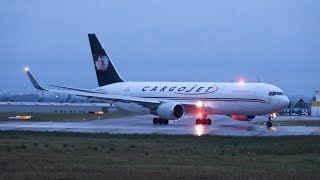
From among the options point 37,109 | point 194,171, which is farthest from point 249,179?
point 37,109

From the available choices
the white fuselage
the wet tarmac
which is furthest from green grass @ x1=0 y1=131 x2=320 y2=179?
the white fuselage

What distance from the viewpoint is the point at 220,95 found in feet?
184

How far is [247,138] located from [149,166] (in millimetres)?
15837

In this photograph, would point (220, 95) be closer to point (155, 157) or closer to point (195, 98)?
point (195, 98)

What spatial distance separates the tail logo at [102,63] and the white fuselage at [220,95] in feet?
16.3

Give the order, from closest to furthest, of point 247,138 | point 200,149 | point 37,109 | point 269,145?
1. point 200,149
2. point 269,145
3. point 247,138
4. point 37,109

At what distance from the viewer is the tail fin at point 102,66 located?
66.8 meters

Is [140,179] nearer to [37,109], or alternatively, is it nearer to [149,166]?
[149,166]

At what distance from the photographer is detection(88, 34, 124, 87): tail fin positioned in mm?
66812

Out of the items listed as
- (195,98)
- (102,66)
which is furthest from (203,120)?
(102,66)

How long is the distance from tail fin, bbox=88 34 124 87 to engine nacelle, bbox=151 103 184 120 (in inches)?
443

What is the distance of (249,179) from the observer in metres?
19.6

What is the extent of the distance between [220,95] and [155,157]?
2982 cm

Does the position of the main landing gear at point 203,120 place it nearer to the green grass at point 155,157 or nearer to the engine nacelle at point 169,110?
the engine nacelle at point 169,110
